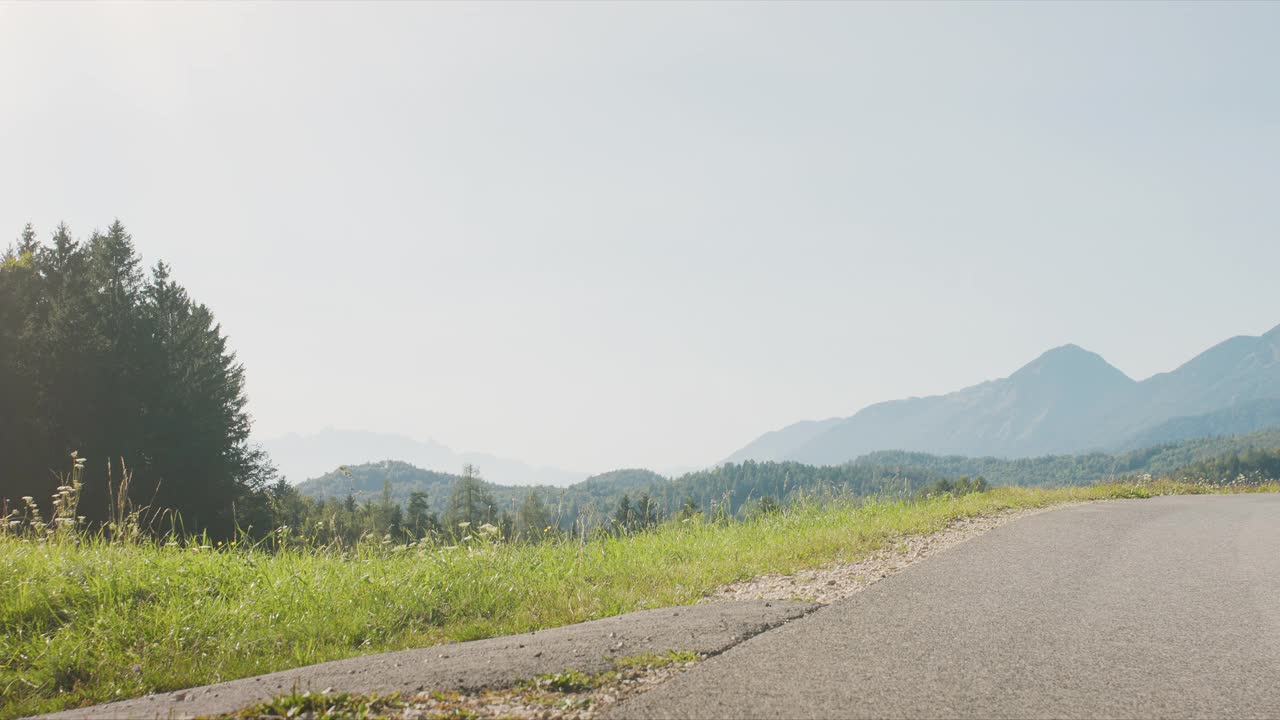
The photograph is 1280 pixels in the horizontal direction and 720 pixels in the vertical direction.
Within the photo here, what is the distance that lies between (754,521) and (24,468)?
33.2 m

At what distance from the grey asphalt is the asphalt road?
0.40 meters

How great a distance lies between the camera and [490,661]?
500 cm

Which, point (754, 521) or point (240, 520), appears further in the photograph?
point (240, 520)

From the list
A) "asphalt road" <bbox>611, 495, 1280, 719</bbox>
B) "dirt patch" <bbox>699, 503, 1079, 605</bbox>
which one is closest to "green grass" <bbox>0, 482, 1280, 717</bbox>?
"dirt patch" <bbox>699, 503, 1079, 605</bbox>

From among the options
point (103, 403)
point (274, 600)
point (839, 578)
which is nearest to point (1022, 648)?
point (839, 578)

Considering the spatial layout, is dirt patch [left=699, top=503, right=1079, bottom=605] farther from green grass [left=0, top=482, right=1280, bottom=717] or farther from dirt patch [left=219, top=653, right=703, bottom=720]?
dirt patch [left=219, top=653, right=703, bottom=720]

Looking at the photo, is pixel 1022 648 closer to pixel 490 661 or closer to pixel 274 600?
pixel 490 661

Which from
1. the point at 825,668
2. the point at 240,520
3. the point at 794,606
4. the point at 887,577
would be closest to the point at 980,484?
the point at 887,577

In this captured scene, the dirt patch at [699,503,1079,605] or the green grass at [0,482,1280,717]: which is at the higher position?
the green grass at [0,482,1280,717]

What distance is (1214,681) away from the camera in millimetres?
4637

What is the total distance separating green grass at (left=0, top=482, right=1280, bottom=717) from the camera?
19.4 ft

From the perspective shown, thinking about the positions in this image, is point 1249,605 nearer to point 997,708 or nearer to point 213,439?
point 997,708

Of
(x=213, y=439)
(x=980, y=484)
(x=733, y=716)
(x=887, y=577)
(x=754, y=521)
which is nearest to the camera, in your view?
(x=733, y=716)

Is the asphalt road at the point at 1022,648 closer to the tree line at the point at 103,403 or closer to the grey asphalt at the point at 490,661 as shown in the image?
the grey asphalt at the point at 490,661
